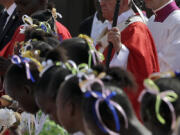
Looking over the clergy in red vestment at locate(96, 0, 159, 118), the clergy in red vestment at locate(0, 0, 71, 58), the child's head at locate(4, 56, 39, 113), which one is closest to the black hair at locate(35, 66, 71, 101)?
the child's head at locate(4, 56, 39, 113)

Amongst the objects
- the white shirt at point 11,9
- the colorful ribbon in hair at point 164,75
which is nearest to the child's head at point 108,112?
the colorful ribbon in hair at point 164,75

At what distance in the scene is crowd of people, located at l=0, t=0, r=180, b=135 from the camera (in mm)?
2338

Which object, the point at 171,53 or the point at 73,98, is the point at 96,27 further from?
the point at 73,98

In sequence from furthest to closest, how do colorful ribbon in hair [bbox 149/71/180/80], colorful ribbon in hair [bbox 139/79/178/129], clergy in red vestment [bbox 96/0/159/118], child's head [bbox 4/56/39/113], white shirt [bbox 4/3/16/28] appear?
white shirt [bbox 4/3/16/28]
clergy in red vestment [bbox 96/0/159/118]
child's head [bbox 4/56/39/113]
colorful ribbon in hair [bbox 149/71/180/80]
colorful ribbon in hair [bbox 139/79/178/129]

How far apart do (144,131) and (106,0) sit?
7.73 feet

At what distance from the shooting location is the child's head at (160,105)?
227cm

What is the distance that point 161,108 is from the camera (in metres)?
2.32

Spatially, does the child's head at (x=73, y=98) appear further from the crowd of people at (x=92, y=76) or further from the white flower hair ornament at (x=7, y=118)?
the white flower hair ornament at (x=7, y=118)

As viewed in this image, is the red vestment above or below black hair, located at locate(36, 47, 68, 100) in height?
below

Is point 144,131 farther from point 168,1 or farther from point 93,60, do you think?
point 168,1

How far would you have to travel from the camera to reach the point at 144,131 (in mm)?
2340

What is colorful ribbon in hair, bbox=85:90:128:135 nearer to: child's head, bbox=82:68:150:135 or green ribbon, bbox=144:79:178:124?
child's head, bbox=82:68:150:135

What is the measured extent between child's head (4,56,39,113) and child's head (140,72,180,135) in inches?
40.4

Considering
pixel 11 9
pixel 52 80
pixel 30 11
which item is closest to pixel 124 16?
pixel 30 11
